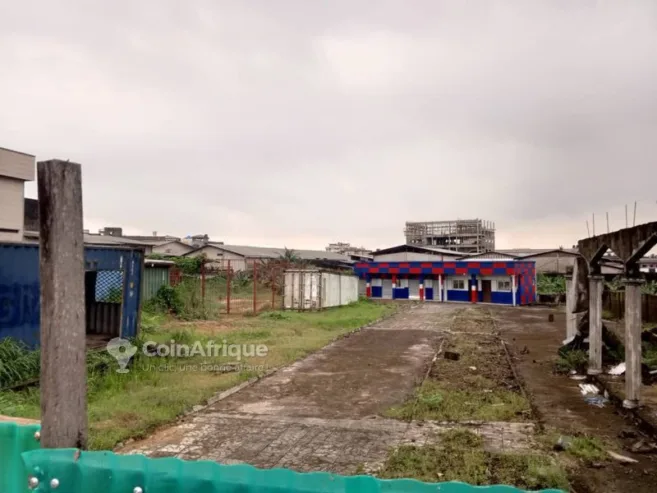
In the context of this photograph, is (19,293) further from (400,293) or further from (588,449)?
(400,293)

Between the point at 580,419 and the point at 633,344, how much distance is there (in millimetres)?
1371

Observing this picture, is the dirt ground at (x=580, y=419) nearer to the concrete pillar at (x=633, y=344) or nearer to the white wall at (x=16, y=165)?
the concrete pillar at (x=633, y=344)

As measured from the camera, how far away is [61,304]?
9.34ft

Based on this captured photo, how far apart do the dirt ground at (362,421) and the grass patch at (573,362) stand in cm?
27

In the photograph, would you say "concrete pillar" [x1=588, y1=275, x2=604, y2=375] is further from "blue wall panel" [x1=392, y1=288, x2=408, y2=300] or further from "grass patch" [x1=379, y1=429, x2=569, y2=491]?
"blue wall panel" [x1=392, y1=288, x2=408, y2=300]

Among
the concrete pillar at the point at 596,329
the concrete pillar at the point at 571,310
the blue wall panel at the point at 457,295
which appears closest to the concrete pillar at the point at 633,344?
the concrete pillar at the point at 596,329

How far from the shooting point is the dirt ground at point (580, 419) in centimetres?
518

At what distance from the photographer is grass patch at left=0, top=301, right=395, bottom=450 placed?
6.70 metres

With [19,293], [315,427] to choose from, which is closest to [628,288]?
[315,427]

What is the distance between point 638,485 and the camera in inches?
201

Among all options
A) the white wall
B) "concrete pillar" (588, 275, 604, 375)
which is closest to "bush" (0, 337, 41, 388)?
"concrete pillar" (588, 275, 604, 375)

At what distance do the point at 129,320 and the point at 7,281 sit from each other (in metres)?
2.63

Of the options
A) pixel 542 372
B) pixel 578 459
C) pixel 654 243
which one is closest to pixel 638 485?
pixel 578 459

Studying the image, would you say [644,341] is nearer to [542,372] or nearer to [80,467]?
[542,372]
